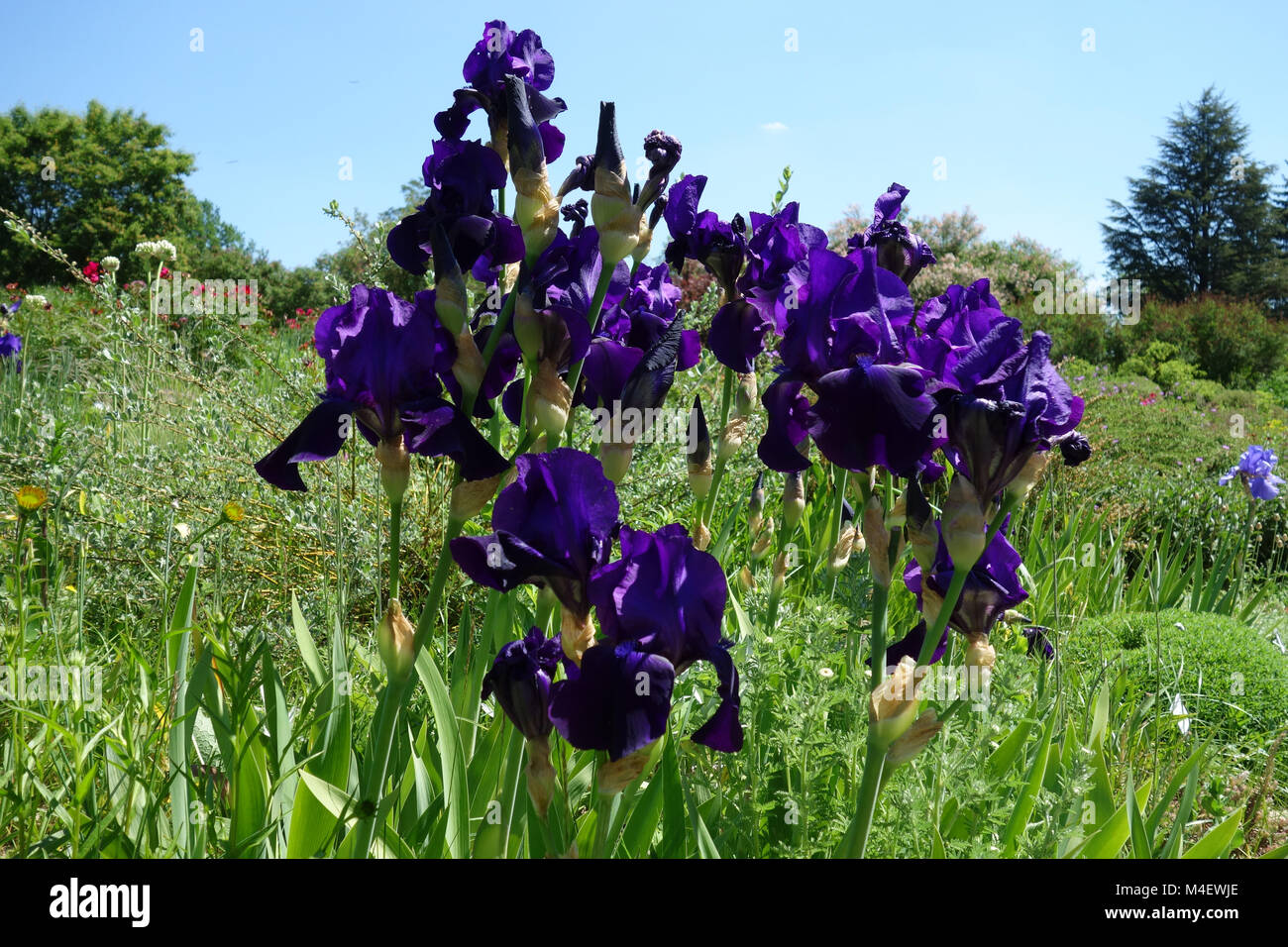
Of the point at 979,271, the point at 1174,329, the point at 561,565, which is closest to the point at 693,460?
the point at 561,565

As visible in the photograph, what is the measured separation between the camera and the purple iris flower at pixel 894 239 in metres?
2.00

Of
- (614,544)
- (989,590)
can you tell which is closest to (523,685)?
(614,544)

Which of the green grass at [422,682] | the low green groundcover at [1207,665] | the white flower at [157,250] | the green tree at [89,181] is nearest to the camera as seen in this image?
the green grass at [422,682]

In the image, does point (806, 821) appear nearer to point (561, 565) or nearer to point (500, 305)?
point (561, 565)

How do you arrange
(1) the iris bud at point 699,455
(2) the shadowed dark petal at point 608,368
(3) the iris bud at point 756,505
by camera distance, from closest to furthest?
(2) the shadowed dark petal at point 608,368, (1) the iris bud at point 699,455, (3) the iris bud at point 756,505

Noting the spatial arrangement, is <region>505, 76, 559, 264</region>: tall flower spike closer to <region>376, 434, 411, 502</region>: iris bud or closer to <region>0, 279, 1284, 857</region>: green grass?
<region>376, 434, 411, 502</region>: iris bud

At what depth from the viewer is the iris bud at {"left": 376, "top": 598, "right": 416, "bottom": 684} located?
125 cm

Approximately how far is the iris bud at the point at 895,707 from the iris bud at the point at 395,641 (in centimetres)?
70

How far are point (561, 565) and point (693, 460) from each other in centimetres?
95

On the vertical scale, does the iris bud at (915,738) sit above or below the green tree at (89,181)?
below

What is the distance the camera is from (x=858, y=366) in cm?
131

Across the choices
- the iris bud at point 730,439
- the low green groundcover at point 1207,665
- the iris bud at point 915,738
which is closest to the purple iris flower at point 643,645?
the iris bud at point 915,738

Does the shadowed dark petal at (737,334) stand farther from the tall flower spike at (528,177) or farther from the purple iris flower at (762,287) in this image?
the tall flower spike at (528,177)

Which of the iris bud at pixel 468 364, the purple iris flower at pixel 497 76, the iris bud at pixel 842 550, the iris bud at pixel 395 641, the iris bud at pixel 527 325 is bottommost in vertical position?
the iris bud at pixel 395 641
